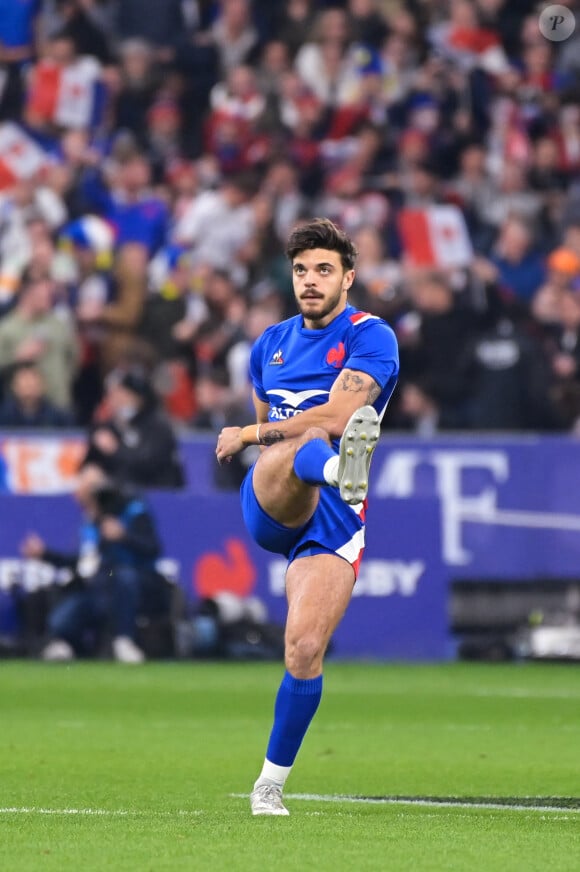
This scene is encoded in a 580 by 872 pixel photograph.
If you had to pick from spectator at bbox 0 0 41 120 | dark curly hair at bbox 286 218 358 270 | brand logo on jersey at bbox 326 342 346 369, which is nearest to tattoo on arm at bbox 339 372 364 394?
brand logo on jersey at bbox 326 342 346 369

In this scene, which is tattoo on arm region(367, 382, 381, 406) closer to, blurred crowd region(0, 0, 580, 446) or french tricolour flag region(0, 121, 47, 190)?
blurred crowd region(0, 0, 580, 446)

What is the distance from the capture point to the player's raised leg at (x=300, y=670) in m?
7.36

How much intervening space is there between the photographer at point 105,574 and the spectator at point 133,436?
0.40 meters

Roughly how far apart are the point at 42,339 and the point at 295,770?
9.56 metres

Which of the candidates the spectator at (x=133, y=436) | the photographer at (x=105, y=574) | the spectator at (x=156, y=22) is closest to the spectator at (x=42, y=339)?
the spectator at (x=133, y=436)

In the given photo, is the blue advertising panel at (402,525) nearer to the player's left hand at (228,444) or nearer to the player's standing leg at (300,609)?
the player's left hand at (228,444)

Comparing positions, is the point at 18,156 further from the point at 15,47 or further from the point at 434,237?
the point at 434,237

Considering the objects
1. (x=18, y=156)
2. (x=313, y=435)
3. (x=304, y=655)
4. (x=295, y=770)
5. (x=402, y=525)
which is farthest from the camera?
(x=18, y=156)

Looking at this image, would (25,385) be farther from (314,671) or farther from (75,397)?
(314,671)

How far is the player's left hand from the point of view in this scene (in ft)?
25.3

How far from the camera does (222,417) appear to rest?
59.6 ft

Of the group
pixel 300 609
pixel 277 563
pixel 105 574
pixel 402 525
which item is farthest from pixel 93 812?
pixel 402 525

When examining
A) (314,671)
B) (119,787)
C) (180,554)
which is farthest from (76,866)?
(180,554)

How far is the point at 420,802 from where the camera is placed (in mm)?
8125
